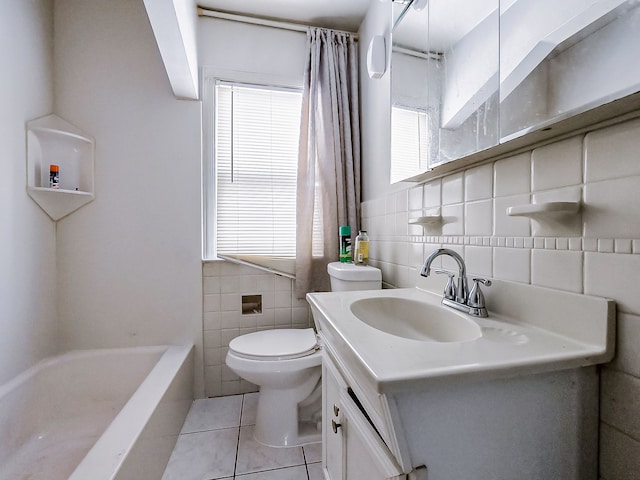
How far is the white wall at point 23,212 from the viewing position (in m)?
1.26

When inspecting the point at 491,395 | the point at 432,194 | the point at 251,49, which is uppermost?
the point at 251,49

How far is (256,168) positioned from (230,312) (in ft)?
3.04

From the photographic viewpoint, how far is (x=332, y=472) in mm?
954

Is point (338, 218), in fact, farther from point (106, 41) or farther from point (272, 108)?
point (106, 41)

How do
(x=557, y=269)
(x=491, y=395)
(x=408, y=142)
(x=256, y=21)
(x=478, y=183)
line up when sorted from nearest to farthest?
(x=491, y=395)
(x=557, y=269)
(x=478, y=183)
(x=408, y=142)
(x=256, y=21)

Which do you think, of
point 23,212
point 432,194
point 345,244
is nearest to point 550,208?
point 432,194

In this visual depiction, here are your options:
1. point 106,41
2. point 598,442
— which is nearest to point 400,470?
point 598,442

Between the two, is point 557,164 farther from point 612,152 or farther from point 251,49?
point 251,49

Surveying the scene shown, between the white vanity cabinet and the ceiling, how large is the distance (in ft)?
6.21

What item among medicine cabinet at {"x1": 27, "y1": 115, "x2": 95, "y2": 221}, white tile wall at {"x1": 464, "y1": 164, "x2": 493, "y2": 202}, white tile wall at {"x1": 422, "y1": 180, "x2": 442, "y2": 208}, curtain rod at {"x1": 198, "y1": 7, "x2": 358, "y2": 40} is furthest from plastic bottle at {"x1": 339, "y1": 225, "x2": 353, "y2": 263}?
medicine cabinet at {"x1": 27, "y1": 115, "x2": 95, "y2": 221}

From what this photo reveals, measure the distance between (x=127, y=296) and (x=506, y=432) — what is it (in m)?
1.84

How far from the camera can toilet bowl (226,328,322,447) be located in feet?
4.28

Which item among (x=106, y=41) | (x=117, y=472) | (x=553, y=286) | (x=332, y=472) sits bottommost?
(x=332, y=472)

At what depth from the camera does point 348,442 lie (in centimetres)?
77
